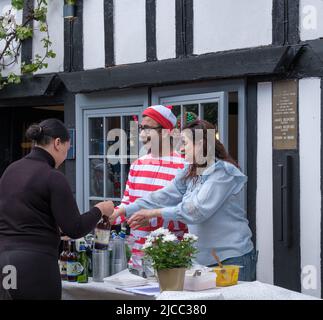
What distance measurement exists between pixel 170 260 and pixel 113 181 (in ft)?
12.9

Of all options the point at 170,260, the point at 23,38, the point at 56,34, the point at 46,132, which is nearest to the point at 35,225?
the point at 46,132

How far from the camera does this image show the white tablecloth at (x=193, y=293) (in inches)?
133

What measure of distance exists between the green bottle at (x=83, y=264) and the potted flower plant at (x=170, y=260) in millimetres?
587

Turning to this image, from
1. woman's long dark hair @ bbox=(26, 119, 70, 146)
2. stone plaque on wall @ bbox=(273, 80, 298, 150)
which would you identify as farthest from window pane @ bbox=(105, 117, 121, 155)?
woman's long dark hair @ bbox=(26, 119, 70, 146)

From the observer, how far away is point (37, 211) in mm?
3469

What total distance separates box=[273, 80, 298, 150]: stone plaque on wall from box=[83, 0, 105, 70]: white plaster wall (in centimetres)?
213

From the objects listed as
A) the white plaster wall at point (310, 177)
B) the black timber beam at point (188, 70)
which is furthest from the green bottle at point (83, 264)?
the black timber beam at point (188, 70)

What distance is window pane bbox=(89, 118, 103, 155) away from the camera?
24.7 feet

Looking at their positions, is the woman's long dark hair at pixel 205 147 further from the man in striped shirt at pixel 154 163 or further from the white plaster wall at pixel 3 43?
the white plaster wall at pixel 3 43

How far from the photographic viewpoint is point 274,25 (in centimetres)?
591

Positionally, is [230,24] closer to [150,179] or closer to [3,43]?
[150,179]
